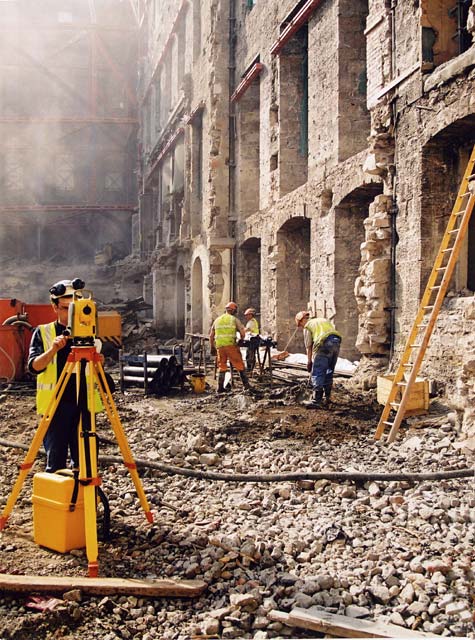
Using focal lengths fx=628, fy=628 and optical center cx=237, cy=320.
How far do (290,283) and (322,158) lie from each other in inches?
127

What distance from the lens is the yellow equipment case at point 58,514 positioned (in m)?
4.05

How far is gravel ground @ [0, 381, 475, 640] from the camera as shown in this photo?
3.38m

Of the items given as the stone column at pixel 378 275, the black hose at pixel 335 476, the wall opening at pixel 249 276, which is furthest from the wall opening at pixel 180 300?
the black hose at pixel 335 476

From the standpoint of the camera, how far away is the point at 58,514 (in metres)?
4.09

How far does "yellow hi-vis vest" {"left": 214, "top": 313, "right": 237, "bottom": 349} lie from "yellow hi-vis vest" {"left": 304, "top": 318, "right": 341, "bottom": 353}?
6.68ft

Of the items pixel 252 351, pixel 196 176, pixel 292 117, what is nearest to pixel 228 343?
pixel 252 351

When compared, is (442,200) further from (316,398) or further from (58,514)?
(58,514)

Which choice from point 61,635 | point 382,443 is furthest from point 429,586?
point 382,443

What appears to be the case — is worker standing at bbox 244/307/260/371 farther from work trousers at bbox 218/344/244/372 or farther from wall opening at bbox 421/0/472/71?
wall opening at bbox 421/0/472/71

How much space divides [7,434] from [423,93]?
7.00m

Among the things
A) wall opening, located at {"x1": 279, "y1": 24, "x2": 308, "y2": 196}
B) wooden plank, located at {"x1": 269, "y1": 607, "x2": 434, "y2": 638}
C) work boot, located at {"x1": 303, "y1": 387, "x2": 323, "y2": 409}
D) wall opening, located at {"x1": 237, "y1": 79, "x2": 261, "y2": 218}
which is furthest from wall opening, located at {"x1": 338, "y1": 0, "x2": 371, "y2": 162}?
wooden plank, located at {"x1": 269, "y1": 607, "x2": 434, "y2": 638}

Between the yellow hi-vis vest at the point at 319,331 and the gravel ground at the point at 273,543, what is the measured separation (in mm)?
1918

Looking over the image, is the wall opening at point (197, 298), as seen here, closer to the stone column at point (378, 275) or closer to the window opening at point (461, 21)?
the stone column at point (378, 275)

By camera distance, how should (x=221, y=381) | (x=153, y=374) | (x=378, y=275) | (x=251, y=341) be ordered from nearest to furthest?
(x=378, y=275)
(x=221, y=381)
(x=153, y=374)
(x=251, y=341)
